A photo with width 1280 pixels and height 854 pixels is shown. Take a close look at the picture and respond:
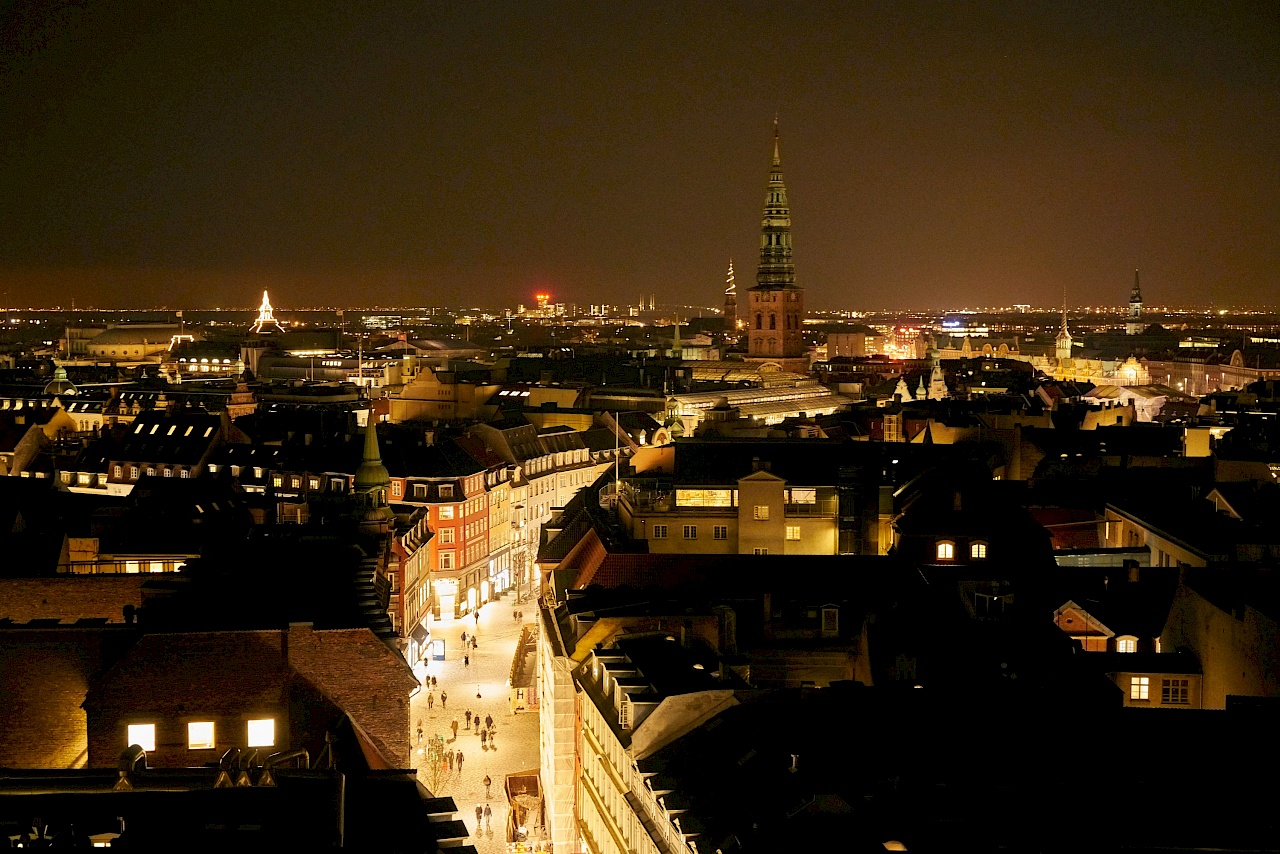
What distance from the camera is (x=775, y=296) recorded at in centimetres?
15538

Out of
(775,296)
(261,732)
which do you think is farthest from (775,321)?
(261,732)

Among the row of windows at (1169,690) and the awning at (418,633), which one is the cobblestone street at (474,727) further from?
the row of windows at (1169,690)

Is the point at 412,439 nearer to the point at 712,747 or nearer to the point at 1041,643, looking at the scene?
the point at 1041,643

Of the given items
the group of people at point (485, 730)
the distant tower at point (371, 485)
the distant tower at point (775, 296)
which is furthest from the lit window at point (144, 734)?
the distant tower at point (775, 296)

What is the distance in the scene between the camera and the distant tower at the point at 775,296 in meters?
156

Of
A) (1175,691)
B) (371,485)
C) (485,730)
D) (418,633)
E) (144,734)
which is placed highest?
(371,485)

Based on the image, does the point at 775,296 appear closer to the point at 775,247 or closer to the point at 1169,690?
the point at 775,247

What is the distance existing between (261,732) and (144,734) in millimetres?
1757

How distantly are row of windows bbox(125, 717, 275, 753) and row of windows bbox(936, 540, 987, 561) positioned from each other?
74.0ft

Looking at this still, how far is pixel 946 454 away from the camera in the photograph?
55594mm

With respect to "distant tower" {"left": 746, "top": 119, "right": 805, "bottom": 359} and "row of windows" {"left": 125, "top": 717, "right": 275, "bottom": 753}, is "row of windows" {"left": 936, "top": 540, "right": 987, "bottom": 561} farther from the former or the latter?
"distant tower" {"left": 746, "top": 119, "right": 805, "bottom": 359}

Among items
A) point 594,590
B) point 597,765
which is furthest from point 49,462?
point 597,765

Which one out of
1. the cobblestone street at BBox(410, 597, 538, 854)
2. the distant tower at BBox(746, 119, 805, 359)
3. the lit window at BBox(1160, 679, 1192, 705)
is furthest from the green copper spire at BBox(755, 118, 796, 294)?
the lit window at BBox(1160, 679, 1192, 705)

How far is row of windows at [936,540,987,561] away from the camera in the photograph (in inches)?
1677
